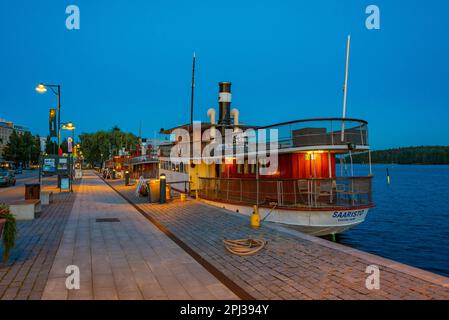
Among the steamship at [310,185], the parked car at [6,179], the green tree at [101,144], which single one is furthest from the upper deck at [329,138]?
the green tree at [101,144]

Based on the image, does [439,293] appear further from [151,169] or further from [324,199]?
[151,169]

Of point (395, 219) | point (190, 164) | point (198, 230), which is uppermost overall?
point (190, 164)

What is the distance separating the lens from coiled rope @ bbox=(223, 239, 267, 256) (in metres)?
7.73

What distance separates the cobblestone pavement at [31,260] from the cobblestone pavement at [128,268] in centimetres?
18

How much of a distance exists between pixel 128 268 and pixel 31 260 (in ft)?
7.56

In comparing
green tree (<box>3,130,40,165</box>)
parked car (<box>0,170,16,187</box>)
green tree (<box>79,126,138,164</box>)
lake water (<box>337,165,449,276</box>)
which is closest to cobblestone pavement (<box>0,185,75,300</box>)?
lake water (<box>337,165,449,276</box>)

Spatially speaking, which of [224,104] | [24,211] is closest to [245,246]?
[24,211]

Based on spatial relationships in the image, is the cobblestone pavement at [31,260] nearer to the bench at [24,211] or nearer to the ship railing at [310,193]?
the bench at [24,211]

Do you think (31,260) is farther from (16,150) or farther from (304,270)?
(16,150)

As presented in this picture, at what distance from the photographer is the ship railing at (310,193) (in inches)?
528

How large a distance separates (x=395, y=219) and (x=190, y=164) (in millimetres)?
17450

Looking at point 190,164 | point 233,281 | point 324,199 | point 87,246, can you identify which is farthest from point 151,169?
point 233,281

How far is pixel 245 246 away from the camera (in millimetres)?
8156

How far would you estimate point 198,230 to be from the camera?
10703mm
